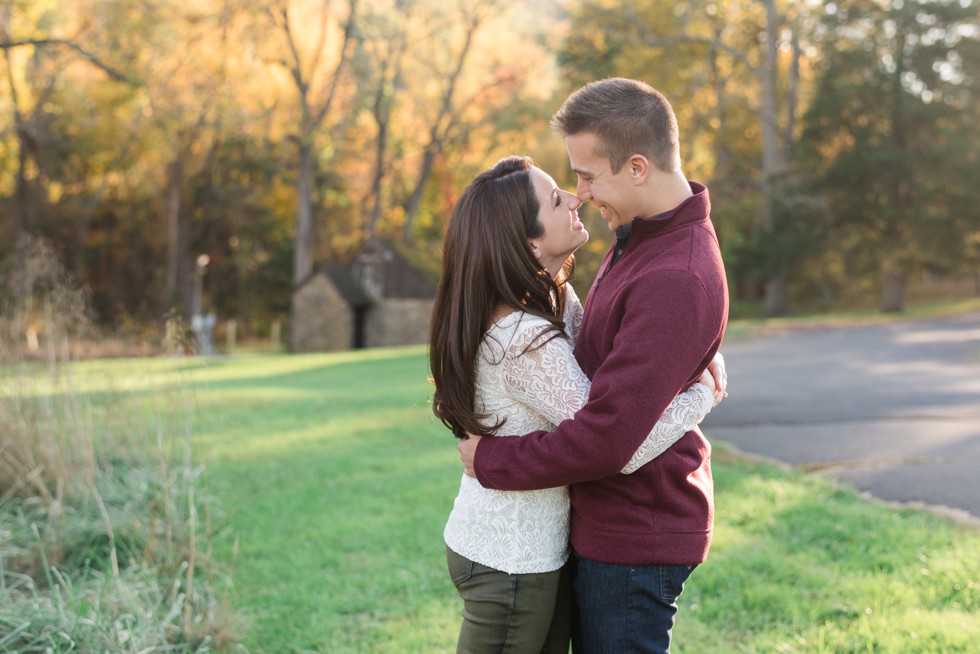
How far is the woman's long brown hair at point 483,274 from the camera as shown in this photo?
2.14 meters

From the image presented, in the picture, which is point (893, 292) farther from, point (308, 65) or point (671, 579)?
point (671, 579)

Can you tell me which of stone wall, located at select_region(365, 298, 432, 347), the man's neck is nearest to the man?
the man's neck

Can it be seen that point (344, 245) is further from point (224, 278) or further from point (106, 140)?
point (106, 140)

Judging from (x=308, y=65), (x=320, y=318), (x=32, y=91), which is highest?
(x=308, y=65)

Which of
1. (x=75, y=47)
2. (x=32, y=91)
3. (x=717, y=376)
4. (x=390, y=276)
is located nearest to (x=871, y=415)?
(x=717, y=376)

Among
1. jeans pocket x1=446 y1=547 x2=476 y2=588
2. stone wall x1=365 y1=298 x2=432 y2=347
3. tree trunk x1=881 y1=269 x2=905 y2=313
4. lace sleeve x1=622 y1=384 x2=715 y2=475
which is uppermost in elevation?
lace sleeve x1=622 y1=384 x2=715 y2=475

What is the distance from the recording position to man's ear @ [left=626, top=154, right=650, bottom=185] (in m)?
2.09

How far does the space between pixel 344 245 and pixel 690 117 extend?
640 inches

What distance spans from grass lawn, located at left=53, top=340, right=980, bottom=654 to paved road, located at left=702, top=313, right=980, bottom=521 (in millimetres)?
488

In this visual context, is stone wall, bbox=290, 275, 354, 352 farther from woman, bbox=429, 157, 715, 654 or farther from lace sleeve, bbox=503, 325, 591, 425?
lace sleeve, bbox=503, 325, 591, 425

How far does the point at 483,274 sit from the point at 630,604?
0.84 metres

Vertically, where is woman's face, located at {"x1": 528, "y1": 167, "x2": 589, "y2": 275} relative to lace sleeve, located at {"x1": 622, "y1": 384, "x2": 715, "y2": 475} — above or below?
above

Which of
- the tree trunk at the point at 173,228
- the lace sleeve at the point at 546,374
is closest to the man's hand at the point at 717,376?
the lace sleeve at the point at 546,374

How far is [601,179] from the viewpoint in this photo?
2.13 meters
